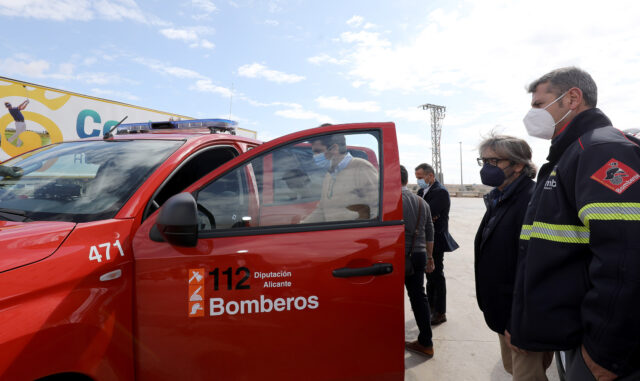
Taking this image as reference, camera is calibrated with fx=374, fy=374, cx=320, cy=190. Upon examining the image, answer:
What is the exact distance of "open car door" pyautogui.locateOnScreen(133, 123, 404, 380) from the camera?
166 cm

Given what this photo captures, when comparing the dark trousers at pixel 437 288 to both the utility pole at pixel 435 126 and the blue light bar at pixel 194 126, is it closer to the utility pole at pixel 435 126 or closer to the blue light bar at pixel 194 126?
the blue light bar at pixel 194 126

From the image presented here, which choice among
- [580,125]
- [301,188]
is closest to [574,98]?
[580,125]

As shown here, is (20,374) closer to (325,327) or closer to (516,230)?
(325,327)

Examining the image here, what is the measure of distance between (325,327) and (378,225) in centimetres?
56

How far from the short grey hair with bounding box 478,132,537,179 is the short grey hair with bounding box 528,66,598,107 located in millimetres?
560

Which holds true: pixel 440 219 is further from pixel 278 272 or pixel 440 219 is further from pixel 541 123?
pixel 278 272

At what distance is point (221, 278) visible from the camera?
170 cm

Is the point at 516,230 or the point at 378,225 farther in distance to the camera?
the point at 516,230

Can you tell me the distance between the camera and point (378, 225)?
1.90 metres

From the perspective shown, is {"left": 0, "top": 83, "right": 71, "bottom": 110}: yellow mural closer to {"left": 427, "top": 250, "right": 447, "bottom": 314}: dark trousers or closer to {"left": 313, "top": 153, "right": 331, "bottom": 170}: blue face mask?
{"left": 313, "top": 153, "right": 331, "bottom": 170}: blue face mask

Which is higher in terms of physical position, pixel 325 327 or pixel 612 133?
pixel 612 133

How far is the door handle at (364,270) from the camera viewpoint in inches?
70.3

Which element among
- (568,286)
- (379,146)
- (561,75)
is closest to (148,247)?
(379,146)

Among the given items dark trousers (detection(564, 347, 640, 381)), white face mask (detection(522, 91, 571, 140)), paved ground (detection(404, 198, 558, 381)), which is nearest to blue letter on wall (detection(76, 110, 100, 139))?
paved ground (detection(404, 198, 558, 381))
